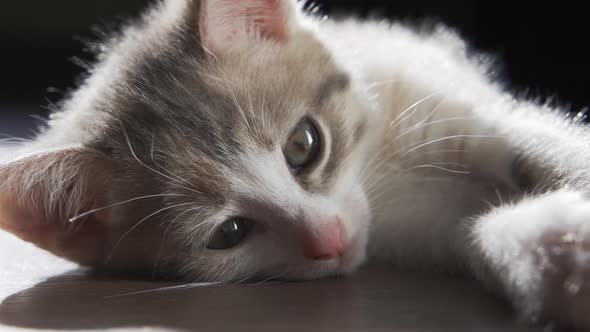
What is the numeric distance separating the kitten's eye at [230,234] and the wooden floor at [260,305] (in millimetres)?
86

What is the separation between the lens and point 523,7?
8.13 feet

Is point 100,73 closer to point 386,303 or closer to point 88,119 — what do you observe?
point 88,119

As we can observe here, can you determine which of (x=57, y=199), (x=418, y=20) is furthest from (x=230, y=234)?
(x=418, y=20)

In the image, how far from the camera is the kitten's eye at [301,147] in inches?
43.1

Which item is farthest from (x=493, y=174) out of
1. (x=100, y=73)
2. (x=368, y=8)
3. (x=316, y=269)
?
(x=368, y=8)

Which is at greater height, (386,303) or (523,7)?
(523,7)

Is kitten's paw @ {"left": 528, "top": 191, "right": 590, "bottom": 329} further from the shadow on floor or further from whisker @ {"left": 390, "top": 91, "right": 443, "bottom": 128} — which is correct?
whisker @ {"left": 390, "top": 91, "right": 443, "bottom": 128}

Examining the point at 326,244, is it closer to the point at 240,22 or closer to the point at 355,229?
the point at 355,229

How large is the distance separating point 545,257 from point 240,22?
2.29ft

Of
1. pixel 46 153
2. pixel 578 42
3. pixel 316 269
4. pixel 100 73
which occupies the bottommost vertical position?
pixel 316 269

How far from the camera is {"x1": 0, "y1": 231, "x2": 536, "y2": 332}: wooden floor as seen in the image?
805 millimetres

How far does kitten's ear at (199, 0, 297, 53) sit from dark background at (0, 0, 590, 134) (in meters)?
0.86

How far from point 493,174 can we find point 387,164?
0.20 meters

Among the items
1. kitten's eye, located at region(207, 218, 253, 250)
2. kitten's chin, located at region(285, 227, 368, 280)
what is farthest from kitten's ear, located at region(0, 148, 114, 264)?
kitten's chin, located at region(285, 227, 368, 280)
